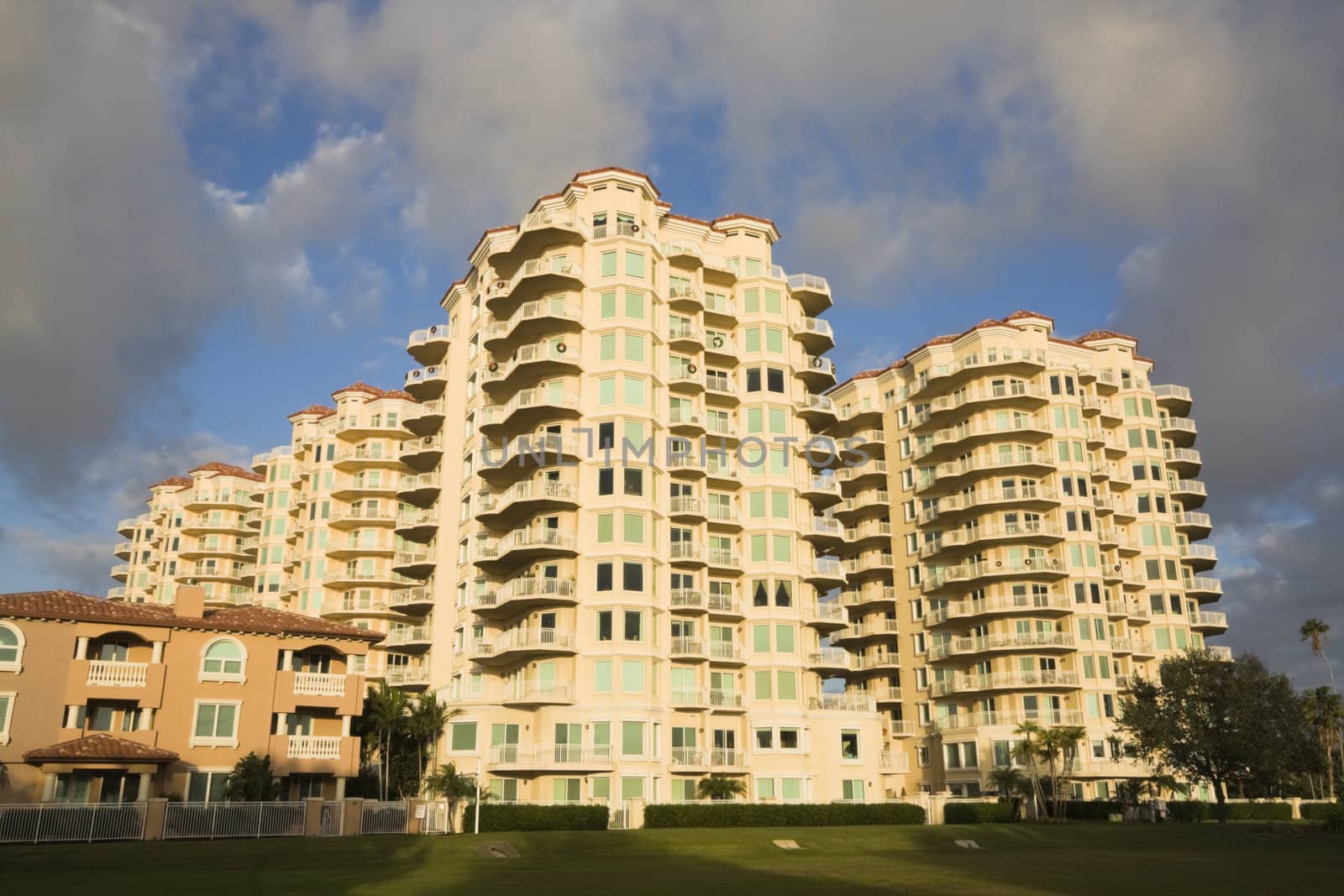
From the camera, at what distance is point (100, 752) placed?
4706 centimetres

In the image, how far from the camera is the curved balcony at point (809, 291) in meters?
80.1

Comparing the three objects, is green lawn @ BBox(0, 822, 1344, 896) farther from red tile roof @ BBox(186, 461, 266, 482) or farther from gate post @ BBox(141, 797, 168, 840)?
red tile roof @ BBox(186, 461, 266, 482)

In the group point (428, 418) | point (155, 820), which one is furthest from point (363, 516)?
point (155, 820)

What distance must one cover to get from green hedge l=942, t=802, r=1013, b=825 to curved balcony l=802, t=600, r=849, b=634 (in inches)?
526

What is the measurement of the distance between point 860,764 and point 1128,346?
194 feet

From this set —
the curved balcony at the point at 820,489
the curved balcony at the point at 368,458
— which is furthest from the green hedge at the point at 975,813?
the curved balcony at the point at 368,458

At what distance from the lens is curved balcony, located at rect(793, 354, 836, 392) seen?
7956 cm

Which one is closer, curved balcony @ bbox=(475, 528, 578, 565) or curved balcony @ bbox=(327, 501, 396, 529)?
curved balcony @ bbox=(475, 528, 578, 565)

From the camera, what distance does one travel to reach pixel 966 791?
8594 centimetres

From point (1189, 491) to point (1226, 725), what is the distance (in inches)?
1655

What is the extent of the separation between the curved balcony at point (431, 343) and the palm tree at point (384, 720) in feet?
96.6

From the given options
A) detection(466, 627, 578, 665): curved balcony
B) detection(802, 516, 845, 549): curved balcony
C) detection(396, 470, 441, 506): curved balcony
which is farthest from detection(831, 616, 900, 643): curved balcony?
detection(466, 627, 578, 665): curved balcony

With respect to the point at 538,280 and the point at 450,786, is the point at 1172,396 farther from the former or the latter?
the point at 450,786

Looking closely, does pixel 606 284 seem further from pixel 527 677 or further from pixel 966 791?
pixel 966 791
